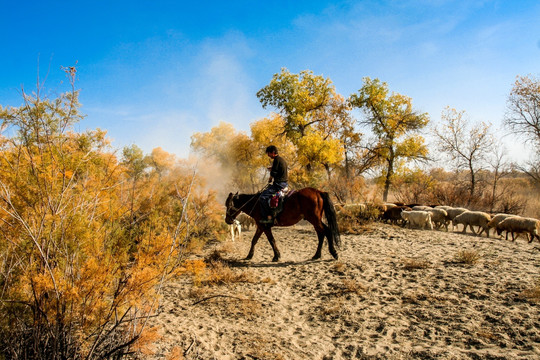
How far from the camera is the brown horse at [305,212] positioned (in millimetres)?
7359

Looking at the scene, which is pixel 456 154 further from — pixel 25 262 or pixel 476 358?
pixel 25 262

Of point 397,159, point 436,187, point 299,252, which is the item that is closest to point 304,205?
point 299,252

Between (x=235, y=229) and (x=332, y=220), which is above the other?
(x=332, y=220)

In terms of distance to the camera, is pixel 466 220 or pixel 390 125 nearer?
pixel 466 220

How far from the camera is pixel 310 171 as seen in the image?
2441cm

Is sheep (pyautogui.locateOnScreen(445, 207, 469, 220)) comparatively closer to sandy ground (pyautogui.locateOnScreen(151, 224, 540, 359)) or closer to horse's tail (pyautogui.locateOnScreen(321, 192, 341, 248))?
sandy ground (pyautogui.locateOnScreen(151, 224, 540, 359))

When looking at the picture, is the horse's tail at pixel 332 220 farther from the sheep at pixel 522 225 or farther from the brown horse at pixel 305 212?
the sheep at pixel 522 225

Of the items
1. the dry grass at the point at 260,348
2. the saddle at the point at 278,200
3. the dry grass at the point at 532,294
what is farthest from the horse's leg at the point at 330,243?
the dry grass at the point at 260,348

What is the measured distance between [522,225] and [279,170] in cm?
903

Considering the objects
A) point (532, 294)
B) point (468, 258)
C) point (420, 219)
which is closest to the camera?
point (532, 294)

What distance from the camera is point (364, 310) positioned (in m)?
4.51

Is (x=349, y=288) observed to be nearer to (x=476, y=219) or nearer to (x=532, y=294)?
Result: (x=532, y=294)

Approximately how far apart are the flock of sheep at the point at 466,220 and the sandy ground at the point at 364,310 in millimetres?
2849

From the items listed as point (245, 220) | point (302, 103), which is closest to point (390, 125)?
point (302, 103)
